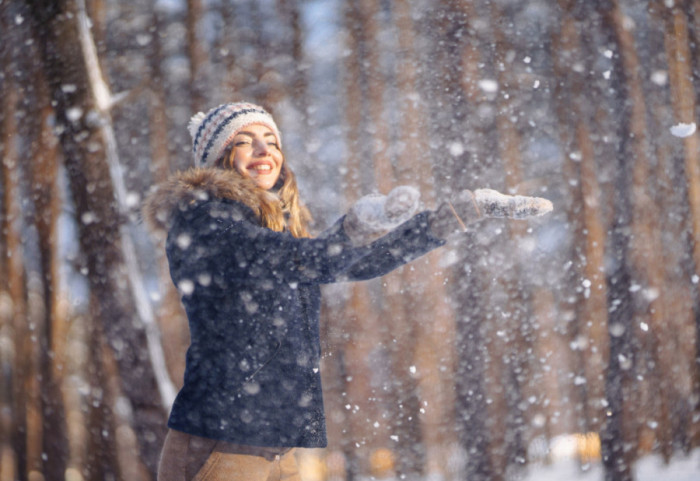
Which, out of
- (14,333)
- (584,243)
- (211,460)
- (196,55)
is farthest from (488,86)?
(14,333)

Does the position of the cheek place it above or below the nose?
below

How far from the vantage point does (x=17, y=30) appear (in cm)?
216

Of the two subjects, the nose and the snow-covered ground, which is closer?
the nose

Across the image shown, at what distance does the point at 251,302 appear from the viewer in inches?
39.3

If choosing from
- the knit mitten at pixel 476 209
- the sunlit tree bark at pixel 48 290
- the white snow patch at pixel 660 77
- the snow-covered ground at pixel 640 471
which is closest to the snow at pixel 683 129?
the white snow patch at pixel 660 77

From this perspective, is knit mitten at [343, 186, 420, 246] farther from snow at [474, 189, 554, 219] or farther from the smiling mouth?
the smiling mouth

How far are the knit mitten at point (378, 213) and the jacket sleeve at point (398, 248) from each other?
57 millimetres

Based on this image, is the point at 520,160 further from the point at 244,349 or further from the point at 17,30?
the point at 17,30

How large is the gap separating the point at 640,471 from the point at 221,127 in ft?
7.10

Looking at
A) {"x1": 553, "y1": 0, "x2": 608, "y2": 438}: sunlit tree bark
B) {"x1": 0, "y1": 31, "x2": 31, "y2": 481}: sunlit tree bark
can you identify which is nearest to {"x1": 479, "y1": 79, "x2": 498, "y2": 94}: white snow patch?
{"x1": 553, "y1": 0, "x2": 608, "y2": 438}: sunlit tree bark

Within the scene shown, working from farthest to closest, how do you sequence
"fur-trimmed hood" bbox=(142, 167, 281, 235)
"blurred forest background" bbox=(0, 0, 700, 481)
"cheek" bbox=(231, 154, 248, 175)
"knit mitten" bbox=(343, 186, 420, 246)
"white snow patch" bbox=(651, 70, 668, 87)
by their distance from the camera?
"white snow patch" bbox=(651, 70, 668, 87) < "blurred forest background" bbox=(0, 0, 700, 481) < "cheek" bbox=(231, 154, 248, 175) < "fur-trimmed hood" bbox=(142, 167, 281, 235) < "knit mitten" bbox=(343, 186, 420, 246)

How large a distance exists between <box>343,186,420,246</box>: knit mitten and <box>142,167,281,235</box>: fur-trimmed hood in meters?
0.27

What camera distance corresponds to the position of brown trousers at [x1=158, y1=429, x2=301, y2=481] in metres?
0.96

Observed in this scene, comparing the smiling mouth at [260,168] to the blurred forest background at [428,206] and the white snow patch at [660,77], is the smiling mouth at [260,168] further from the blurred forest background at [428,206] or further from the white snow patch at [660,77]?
the white snow patch at [660,77]
